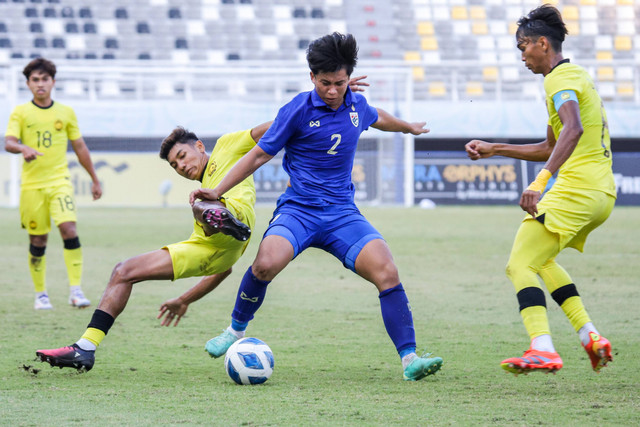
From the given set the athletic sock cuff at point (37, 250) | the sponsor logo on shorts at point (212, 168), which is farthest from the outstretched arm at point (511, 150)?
the athletic sock cuff at point (37, 250)

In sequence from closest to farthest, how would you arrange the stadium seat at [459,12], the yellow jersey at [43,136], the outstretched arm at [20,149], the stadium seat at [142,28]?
1. the outstretched arm at [20,149]
2. the yellow jersey at [43,136]
3. the stadium seat at [142,28]
4. the stadium seat at [459,12]

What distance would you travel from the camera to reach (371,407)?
13.5 ft

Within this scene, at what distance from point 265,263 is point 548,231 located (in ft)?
5.10

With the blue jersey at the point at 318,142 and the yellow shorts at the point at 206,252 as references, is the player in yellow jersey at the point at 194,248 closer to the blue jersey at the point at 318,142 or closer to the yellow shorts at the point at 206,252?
the yellow shorts at the point at 206,252

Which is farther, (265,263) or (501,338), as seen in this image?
(501,338)

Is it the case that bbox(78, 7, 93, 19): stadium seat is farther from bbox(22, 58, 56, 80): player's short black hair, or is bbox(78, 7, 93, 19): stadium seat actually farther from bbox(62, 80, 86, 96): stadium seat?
bbox(22, 58, 56, 80): player's short black hair

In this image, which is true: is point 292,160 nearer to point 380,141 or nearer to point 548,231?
point 548,231

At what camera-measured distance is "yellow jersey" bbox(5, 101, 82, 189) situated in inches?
326

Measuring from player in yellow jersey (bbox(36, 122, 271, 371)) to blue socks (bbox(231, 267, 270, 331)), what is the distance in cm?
20

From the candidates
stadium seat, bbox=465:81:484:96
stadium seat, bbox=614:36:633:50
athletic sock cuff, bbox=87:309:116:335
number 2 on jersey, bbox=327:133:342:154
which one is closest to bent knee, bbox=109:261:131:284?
athletic sock cuff, bbox=87:309:116:335

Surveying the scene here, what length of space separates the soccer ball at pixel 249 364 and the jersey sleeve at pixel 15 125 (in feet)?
13.9

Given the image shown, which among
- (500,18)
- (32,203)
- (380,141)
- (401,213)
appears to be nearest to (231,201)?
(32,203)

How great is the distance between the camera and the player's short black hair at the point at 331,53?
4.79m

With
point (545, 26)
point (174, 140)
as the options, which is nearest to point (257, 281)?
point (174, 140)
